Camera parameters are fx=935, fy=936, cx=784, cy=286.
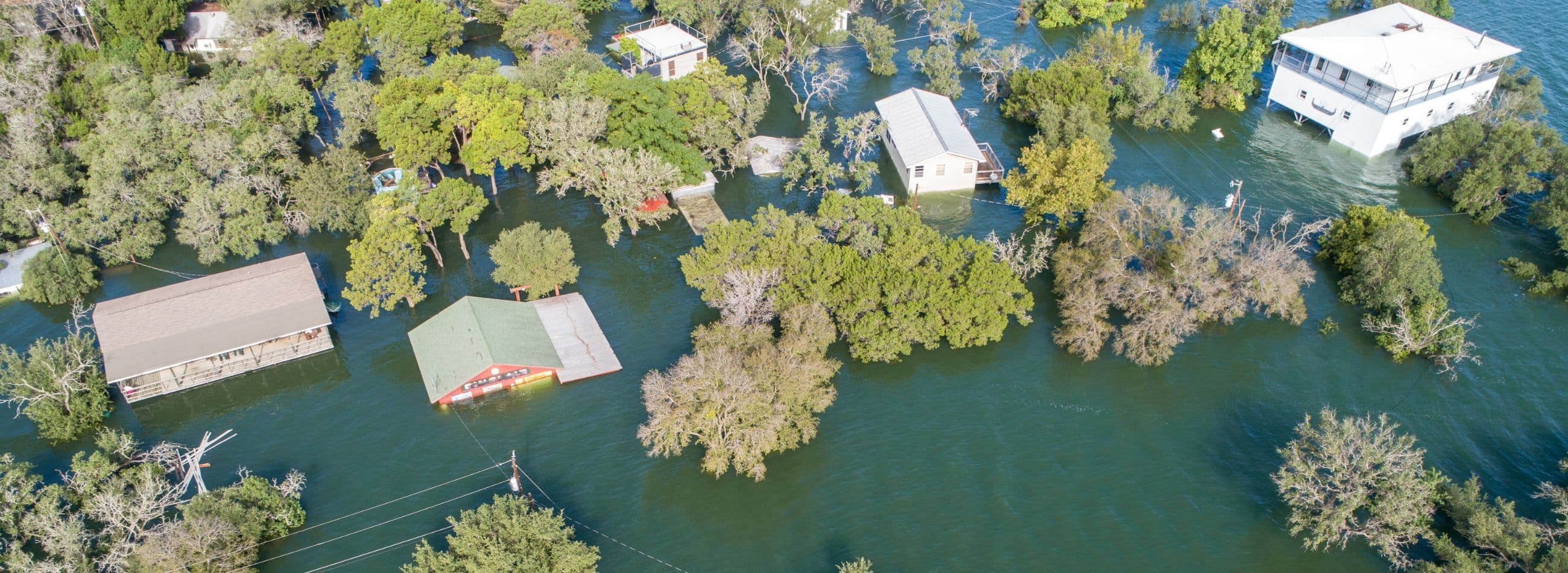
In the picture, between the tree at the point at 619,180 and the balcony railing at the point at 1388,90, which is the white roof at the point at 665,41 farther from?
the balcony railing at the point at 1388,90

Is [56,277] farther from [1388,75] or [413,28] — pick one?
[1388,75]

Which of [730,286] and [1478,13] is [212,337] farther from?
[1478,13]

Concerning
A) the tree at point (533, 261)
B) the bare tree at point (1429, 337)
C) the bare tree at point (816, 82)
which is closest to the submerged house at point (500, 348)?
the tree at point (533, 261)

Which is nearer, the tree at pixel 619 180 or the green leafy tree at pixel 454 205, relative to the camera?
the green leafy tree at pixel 454 205

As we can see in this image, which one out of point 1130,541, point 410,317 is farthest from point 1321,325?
point 410,317

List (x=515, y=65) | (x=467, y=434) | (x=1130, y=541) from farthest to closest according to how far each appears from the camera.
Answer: (x=515, y=65), (x=467, y=434), (x=1130, y=541)

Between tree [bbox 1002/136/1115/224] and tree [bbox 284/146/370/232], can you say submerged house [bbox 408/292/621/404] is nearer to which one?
tree [bbox 284/146/370/232]

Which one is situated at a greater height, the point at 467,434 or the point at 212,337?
the point at 212,337
